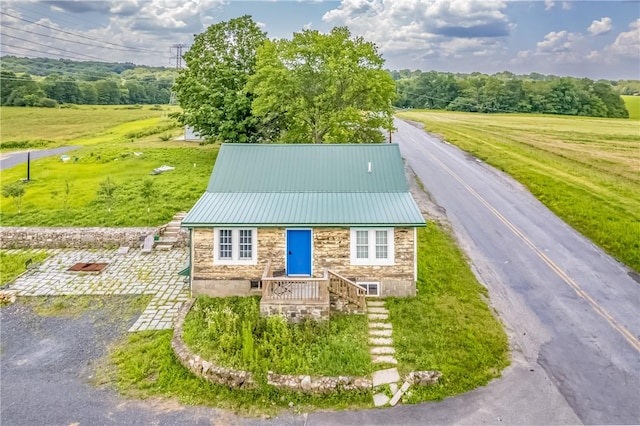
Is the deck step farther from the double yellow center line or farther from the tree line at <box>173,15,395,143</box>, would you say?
the double yellow center line

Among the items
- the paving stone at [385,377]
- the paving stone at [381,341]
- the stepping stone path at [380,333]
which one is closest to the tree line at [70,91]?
the stepping stone path at [380,333]

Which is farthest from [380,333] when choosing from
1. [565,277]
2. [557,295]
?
[565,277]

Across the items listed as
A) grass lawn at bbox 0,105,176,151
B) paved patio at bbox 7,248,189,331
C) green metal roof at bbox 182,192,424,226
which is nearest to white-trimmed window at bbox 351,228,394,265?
green metal roof at bbox 182,192,424,226

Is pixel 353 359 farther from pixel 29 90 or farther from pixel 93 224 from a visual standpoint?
pixel 29 90

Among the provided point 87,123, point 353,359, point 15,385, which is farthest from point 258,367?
point 87,123

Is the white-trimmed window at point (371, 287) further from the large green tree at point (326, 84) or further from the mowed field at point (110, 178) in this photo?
the mowed field at point (110, 178)
